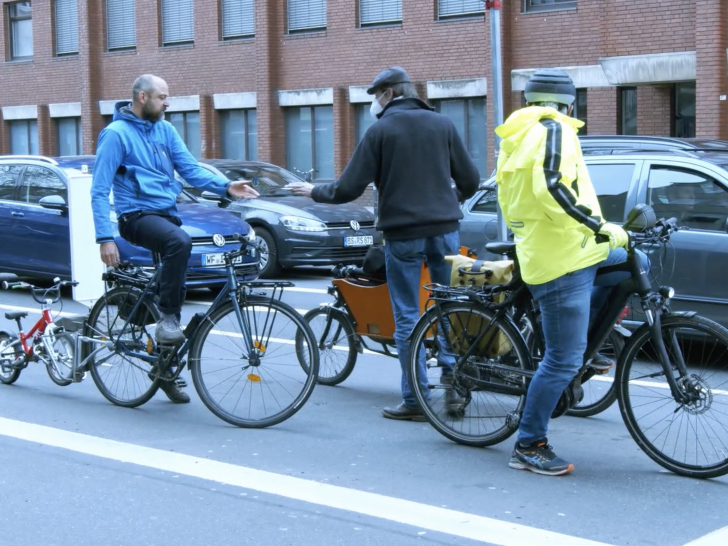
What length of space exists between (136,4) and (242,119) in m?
4.99

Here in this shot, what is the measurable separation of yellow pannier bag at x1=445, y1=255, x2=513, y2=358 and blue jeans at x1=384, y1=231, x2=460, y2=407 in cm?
22

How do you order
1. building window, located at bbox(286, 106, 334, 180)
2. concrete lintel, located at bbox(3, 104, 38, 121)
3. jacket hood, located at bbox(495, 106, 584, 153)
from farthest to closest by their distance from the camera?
concrete lintel, located at bbox(3, 104, 38, 121) < building window, located at bbox(286, 106, 334, 180) < jacket hood, located at bbox(495, 106, 584, 153)

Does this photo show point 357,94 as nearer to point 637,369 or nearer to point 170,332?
point 170,332

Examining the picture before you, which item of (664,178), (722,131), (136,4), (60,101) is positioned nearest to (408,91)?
(664,178)

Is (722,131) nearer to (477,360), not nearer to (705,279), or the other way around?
(705,279)

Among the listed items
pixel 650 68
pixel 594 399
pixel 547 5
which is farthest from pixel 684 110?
pixel 594 399

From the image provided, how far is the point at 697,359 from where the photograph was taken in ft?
18.6

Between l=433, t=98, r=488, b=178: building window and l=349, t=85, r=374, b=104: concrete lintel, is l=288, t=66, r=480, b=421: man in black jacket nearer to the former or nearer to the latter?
l=433, t=98, r=488, b=178: building window

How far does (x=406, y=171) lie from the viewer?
679cm

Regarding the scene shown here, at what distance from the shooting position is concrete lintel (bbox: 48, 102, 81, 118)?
3397 cm

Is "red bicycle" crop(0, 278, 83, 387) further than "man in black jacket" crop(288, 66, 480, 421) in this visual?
Yes

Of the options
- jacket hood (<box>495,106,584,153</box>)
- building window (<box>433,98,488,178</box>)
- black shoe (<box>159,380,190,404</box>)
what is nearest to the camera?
jacket hood (<box>495,106,584,153</box>)

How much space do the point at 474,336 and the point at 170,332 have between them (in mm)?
1847

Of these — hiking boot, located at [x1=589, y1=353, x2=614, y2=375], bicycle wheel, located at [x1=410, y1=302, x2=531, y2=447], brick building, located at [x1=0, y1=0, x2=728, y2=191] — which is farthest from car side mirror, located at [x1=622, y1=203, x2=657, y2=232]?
brick building, located at [x1=0, y1=0, x2=728, y2=191]
